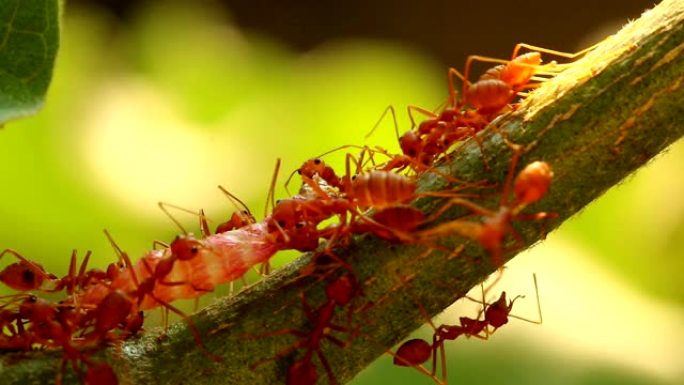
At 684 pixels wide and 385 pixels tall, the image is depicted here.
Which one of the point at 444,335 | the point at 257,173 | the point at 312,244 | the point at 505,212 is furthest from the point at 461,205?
the point at 257,173

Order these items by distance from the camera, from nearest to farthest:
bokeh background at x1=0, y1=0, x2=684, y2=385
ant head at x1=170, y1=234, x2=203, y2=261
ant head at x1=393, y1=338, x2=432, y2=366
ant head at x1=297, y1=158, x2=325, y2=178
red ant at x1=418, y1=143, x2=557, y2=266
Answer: red ant at x1=418, y1=143, x2=557, y2=266
ant head at x1=170, y1=234, x2=203, y2=261
ant head at x1=393, y1=338, x2=432, y2=366
ant head at x1=297, y1=158, x2=325, y2=178
bokeh background at x1=0, y1=0, x2=684, y2=385

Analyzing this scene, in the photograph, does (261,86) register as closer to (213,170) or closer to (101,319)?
(213,170)

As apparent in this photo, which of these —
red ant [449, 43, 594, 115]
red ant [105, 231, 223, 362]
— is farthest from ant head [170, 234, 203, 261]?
red ant [449, 43, 594, 115]

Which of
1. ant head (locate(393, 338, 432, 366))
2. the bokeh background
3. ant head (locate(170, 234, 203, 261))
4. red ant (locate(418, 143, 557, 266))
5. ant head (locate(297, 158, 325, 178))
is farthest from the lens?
the bokeh background

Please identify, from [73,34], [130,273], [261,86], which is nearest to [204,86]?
[261,86]

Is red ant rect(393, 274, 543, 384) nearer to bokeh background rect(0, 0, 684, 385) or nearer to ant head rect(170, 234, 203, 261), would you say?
ant head rect(170, 234, 203, 261)

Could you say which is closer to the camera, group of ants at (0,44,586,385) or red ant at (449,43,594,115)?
group of ants at (0,44,586,385)
